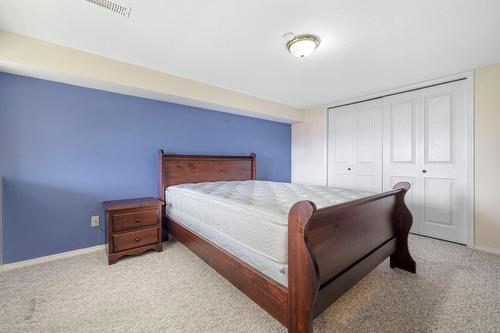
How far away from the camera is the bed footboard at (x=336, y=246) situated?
3.51 ft

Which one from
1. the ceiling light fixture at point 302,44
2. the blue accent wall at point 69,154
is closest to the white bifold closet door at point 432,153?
the ceiling light fixture at point 302,44

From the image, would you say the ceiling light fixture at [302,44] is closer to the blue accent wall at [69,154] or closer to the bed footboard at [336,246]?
the bed footboard at [336,246]

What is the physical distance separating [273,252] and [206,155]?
2.40m

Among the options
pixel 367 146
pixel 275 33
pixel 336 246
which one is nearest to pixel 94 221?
pixel 336 246

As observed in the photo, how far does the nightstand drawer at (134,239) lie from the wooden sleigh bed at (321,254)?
279mm

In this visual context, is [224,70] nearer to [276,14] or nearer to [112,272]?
[276,14]

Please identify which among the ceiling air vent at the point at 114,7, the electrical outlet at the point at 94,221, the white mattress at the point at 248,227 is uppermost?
the ceiling air vent at the point at 114,7

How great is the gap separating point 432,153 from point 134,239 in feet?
12.9

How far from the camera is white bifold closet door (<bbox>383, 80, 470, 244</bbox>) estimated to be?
272 centimetres

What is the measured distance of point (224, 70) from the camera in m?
2.63

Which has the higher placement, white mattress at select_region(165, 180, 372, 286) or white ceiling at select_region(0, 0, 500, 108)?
white ceiling at select_region(0, 0, 500, 108)

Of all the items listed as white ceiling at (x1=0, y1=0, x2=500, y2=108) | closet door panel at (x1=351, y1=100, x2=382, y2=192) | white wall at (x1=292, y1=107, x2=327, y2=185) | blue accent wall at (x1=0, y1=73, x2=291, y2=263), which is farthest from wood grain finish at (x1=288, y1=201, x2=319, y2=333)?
white wall at (x1=292, y1=107, x2=327, y2=185)

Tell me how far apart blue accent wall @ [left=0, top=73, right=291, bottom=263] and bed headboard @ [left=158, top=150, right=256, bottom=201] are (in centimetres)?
15

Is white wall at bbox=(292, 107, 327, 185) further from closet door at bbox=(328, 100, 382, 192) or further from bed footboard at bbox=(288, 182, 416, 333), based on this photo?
bed footboard at bbox=(288, 182, 416, 333)
